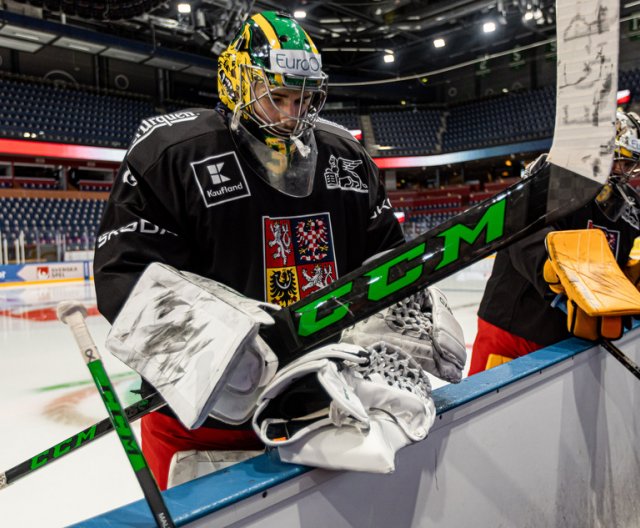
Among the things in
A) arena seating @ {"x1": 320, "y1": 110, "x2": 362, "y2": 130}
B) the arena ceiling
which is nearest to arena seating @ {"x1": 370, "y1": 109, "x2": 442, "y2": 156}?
arena seating @ {"x1": 320, "y1": 110, "x2": 362, "y2": 130}

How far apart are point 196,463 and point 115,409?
0.35 meters

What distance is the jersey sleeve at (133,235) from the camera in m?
0.73

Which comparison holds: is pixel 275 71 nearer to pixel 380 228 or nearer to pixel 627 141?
pixel 380 228

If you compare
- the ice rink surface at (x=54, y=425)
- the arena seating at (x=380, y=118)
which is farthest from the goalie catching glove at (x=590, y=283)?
the arena seating at (x=380, y=118)

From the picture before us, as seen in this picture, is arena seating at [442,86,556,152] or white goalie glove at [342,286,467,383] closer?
white goalie glove at [342,286,467,383]

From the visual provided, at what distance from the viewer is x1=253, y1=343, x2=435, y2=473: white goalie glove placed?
60 centimetres

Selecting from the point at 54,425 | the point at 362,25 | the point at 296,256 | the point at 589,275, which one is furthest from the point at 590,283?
the point at 362,25

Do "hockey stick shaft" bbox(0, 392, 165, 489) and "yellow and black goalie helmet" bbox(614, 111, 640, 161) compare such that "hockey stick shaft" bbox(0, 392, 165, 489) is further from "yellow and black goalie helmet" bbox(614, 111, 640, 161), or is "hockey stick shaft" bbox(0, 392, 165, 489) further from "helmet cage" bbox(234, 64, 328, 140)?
"yellow and black goalie helmet" bbox(614, 111, 640, 161)

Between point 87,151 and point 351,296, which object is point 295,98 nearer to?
point 351,296

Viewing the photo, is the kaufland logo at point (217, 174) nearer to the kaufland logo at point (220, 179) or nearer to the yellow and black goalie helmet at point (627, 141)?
the kaufland logo at point (220, 179)

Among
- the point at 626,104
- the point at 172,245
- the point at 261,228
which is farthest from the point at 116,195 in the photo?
the point at 626,104

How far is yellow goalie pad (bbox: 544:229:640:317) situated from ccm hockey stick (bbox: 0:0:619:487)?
71 cm

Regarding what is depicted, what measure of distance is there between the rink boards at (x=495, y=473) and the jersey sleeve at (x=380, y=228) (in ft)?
0.93

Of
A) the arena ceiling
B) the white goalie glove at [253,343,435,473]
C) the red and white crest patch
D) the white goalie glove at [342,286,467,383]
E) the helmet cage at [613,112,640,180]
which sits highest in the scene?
the arena ceiling
